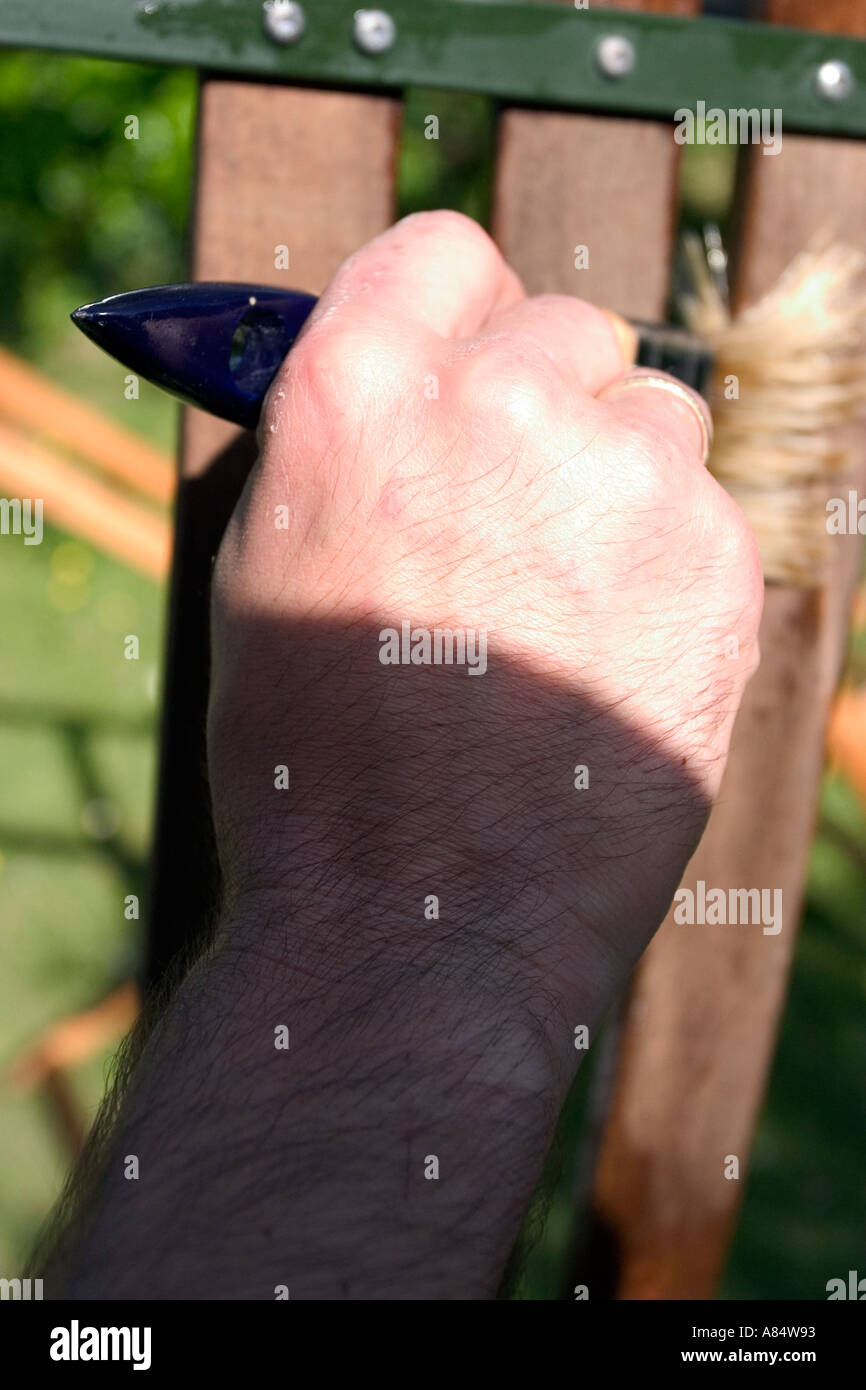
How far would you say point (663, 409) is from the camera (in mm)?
913

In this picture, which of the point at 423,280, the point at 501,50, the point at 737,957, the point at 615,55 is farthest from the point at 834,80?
the point at 737,957

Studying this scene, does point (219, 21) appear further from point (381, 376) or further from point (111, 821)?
point (111, 821)

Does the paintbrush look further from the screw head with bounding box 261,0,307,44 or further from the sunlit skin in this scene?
the screw head with bounding box 261,0,307,44

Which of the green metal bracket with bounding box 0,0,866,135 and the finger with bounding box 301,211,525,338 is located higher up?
the green metal bracket with bounding box 0,0,866,135

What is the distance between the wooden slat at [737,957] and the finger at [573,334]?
411 millimetres

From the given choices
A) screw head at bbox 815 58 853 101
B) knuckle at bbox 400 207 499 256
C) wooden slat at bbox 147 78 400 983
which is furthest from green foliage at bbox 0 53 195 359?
knuckle at bbox 400 207 499 256

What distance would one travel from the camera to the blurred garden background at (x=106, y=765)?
2.52 m

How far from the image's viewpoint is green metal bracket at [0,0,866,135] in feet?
3.44

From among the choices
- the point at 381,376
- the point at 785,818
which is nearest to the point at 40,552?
the point at 785,818

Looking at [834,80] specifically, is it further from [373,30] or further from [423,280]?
[423,280]

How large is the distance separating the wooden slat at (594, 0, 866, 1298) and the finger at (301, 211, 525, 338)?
1.49 feet

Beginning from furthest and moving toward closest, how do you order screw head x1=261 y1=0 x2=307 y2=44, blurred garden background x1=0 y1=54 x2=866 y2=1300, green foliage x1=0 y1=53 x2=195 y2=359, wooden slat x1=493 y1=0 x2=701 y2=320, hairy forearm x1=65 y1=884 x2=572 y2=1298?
green foliage x1=0 y1=53 x2=195 y2=359
blurred garden background x1=0 y1=54 x2=866 y2=1300
wooden slat x1=493 y1=0 x2=701 y2=320
screw head x1=261 y1=0 x2=307 y2=44
hairy forearm x1=65 y1=884 x2=572 y2=1298

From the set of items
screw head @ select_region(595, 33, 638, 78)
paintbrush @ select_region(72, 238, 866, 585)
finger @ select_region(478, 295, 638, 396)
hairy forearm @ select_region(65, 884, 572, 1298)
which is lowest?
hairy forearm @ select_region(65, 884, 572, 1298)

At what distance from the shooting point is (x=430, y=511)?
0.84m
